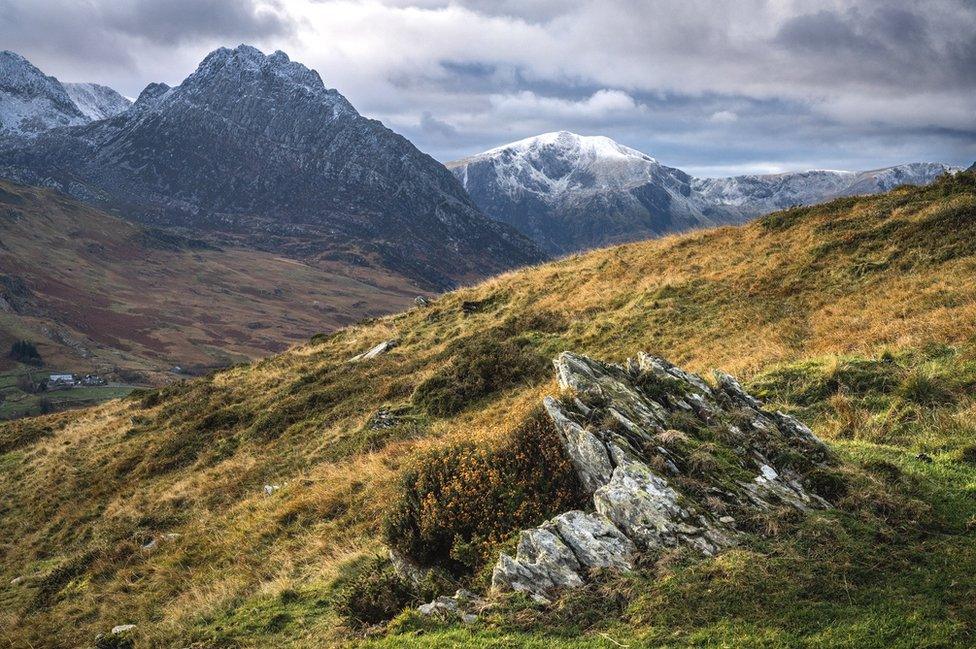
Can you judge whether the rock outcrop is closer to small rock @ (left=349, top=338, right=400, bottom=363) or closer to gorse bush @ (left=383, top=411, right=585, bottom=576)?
gorse bush @ (left=383, top=411, right=585, bottom=576)

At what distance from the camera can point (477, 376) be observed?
2167cm

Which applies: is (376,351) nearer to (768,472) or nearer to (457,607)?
(457,607)

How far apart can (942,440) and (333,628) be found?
454 inches

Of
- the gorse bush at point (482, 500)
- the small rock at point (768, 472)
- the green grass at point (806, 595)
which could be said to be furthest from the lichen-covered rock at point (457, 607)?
the small rock at point (768, 472)

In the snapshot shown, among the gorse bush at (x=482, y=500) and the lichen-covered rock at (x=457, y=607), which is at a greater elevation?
Result: the gorse bush at (x=482, y=500)

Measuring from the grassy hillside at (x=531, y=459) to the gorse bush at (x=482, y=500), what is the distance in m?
0.06

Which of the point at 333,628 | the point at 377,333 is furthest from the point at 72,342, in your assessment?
the point at 333,628

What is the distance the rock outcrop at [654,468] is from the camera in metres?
7.52

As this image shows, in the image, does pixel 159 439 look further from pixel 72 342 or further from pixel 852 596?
pixel 72 342

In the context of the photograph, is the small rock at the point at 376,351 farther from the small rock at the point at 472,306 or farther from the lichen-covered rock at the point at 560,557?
the lichen-covered rock at the point at 560,557

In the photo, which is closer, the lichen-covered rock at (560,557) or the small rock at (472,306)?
the lichen-covered rock at (560,557)

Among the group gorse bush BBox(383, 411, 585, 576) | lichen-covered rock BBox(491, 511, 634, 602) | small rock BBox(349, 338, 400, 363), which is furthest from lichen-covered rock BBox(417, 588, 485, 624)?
small rock BBox(349, 338, 400, 363)

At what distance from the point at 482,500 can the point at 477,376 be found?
1263 cm

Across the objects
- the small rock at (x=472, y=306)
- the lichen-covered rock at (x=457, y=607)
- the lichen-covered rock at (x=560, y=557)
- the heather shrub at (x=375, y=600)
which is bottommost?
the heather shrub at (x=375, y=600)
